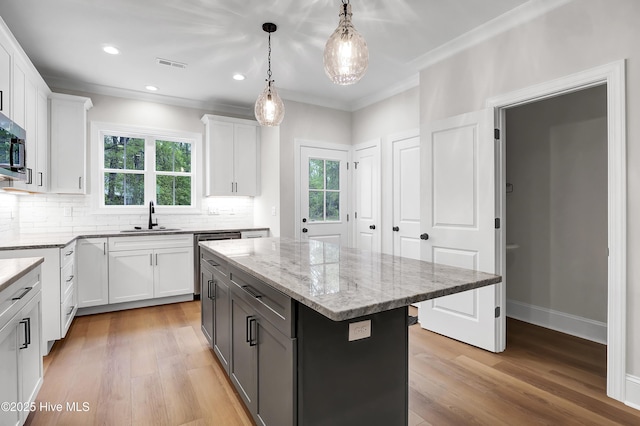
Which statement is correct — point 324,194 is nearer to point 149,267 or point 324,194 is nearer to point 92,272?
point 149,267

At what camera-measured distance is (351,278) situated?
59.6 inches

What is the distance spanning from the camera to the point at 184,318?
12.3ft

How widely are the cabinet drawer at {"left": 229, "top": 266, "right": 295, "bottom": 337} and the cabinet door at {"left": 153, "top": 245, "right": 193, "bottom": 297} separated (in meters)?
2.48

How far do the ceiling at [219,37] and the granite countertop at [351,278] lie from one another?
1847 millimetres

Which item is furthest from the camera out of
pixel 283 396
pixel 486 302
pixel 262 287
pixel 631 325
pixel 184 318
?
pixel 184 318

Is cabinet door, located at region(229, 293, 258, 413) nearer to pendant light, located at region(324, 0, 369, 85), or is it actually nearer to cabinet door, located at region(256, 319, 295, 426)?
cabinet door, located at region(256, 319, 295, 426)

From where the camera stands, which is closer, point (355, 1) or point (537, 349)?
point (355, 1)

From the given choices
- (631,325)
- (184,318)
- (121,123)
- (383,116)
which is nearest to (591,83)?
(631,325)

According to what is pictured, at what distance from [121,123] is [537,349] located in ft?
16.9

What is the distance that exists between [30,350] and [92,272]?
2.15 metres

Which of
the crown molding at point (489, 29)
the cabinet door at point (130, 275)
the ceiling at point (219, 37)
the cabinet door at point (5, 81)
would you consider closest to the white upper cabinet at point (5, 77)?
the cabinet door at point (5, 81)

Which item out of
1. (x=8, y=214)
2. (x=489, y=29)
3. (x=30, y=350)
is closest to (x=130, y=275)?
(x=8, y=214)

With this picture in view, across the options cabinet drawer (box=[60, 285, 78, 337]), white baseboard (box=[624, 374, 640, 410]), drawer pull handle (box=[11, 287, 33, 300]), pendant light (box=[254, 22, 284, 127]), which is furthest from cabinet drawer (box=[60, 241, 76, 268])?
white baseboard (box=[624, 374, 640, 410])

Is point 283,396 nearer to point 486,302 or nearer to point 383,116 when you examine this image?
point 486,302
